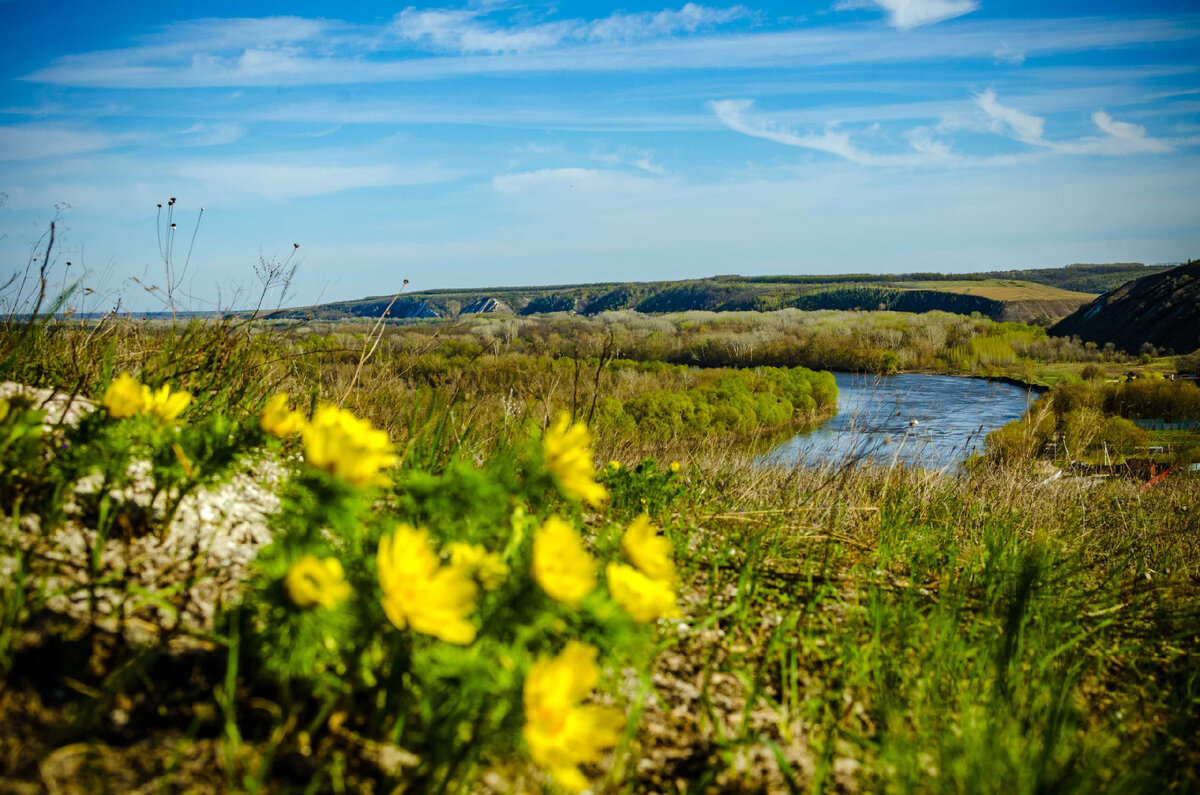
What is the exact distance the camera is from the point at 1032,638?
76.9 inches

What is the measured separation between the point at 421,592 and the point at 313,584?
0.15 m

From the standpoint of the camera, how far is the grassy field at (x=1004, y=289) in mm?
106625

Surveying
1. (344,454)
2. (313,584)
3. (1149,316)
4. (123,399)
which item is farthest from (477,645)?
(1149,316)

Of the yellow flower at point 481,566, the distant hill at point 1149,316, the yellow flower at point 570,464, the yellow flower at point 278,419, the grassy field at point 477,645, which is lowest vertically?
the grassy field at point 477,645

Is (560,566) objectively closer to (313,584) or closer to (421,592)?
(421,592)

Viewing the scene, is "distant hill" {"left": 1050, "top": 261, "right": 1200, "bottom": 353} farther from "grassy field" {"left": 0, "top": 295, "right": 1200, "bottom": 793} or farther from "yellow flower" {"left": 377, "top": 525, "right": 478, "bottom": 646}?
"yellow flower" {"left": 377, "top": 525, "right": 478, "bottom": 646}

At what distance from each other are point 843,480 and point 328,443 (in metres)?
3.65

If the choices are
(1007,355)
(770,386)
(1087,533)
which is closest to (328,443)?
(1087,533)

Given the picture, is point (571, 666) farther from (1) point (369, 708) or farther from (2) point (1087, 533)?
(2) point (1087, 533)

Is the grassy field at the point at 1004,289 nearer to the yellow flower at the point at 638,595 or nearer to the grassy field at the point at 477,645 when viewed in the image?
the grassy field at the point at 477,645

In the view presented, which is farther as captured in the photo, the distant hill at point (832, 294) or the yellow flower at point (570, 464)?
the distant hill at point (832, 294)

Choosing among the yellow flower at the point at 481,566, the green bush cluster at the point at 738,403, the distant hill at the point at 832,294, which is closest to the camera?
the yellow flower at the point at 481,566

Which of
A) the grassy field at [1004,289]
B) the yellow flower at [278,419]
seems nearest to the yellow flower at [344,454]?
the yellow flower at [278,419]

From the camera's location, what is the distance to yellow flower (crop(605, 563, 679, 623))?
105cm
